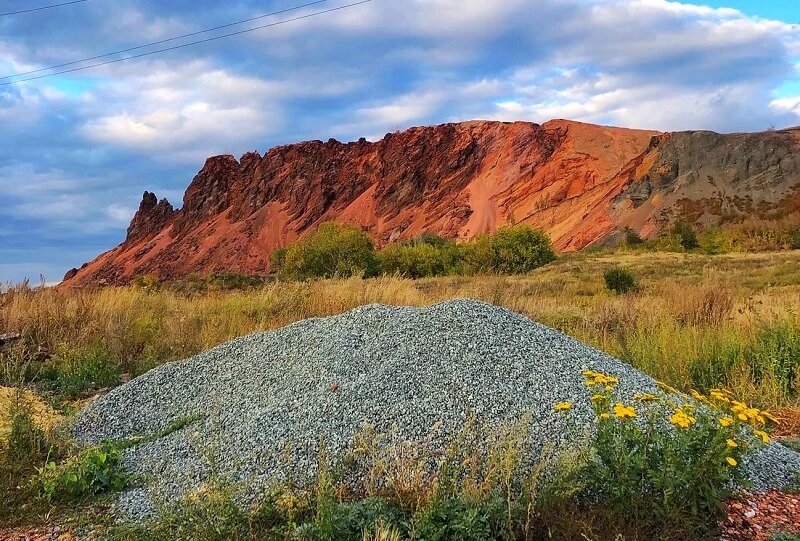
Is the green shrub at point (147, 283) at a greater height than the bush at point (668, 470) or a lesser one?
greater

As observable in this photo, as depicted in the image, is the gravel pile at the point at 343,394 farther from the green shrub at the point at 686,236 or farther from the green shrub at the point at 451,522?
the green shrub at the point at 686,236

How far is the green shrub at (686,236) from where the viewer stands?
42.6 meters

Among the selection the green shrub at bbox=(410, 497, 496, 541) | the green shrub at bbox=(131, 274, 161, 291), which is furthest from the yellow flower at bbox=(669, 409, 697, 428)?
the green shrub at bbox=(131, 274, 161, 291)

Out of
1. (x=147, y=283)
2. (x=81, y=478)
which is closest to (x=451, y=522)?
(x=81, y=478)

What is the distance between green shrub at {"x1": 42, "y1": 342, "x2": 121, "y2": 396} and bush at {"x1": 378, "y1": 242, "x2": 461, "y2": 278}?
2482 centimetres

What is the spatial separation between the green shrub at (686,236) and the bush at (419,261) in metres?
16.1

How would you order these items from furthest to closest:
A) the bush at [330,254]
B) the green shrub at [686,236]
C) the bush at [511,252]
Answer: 1. the green shrub at [686,236]
2. the bush at [511,252]
3. the bush at [330,254]

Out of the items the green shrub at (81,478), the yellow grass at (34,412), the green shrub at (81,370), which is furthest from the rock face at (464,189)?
the green shrub at (81,478)

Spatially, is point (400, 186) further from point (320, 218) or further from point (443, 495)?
point (443, 495)

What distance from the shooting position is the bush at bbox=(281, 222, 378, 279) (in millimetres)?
30031

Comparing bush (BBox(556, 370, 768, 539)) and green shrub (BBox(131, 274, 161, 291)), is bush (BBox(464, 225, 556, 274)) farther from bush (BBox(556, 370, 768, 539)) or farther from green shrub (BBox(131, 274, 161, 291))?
bush (BBox(556, 370, 768, 539))

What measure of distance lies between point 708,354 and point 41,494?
622 cm

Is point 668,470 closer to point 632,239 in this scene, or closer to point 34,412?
point 34,412

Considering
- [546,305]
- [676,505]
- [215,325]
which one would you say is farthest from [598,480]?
[546,305]
